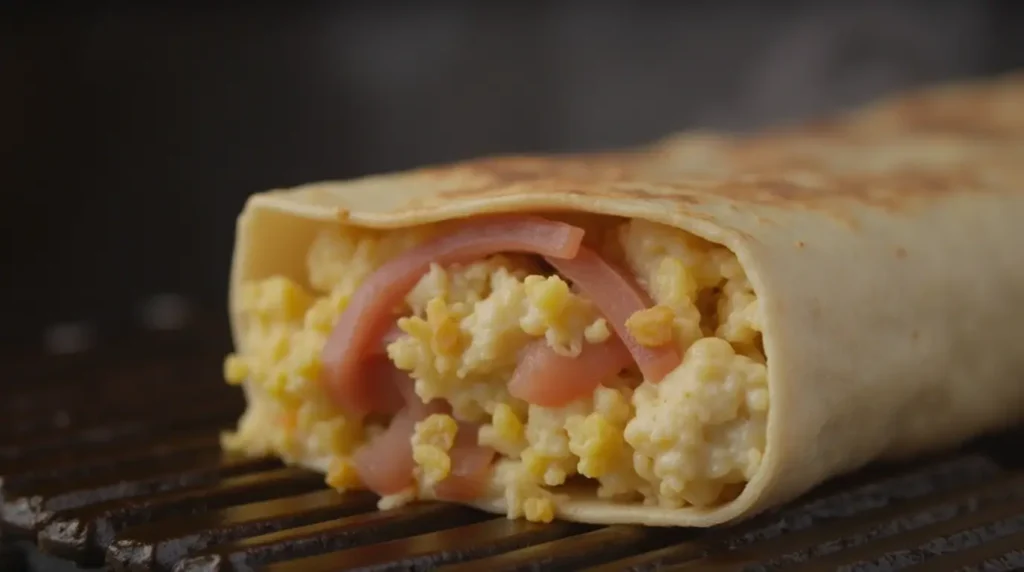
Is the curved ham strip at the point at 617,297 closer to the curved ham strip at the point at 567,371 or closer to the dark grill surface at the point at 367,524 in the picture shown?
the curved ham strip at the point at 567,371

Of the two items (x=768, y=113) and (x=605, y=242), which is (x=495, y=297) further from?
(x=768, y=113)

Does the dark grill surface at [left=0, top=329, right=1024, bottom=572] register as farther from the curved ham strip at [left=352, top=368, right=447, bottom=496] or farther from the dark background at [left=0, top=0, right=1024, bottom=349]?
the dark background at [left=0, top=0, right=1024, bottom=349]

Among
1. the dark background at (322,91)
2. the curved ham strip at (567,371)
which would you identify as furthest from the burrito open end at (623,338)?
the dark background at (322,91)

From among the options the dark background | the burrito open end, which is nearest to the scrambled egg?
the burrito open end

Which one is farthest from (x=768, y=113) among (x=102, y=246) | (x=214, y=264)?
(x=102, y=246)

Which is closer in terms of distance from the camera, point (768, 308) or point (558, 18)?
point (768, 308)

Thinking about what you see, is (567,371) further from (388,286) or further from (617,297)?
(388,286)
